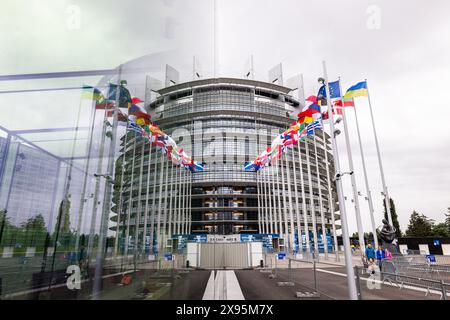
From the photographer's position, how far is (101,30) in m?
2.31

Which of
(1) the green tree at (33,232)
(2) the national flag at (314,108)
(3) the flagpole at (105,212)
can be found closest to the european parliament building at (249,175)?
(2) the national flag at (314,108)

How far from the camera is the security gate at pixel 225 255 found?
1750cm

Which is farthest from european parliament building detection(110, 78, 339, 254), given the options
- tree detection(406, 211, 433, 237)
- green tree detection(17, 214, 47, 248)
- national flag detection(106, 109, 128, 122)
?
national flag detection(106, 109, 128, 122)

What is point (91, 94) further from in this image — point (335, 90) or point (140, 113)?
point (335, 90)

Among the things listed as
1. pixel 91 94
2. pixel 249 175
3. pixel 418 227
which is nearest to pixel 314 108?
pixel 91 94

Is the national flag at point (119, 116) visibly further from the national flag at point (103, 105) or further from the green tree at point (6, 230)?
the green tree at point (6, 230)

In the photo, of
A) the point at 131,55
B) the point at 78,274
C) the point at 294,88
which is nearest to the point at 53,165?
the point at 78,274

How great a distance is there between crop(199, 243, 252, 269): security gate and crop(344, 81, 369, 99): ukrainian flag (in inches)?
529

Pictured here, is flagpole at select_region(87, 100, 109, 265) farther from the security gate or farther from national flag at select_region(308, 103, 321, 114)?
the security gate

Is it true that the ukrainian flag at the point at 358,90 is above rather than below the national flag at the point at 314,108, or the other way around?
above

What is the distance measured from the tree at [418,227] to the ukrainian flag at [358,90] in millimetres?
54179

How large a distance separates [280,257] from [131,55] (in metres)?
20.6

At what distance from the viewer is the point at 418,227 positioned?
5588 centimetres

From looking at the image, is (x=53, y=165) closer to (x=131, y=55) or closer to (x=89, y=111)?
(x=89, y=111)
